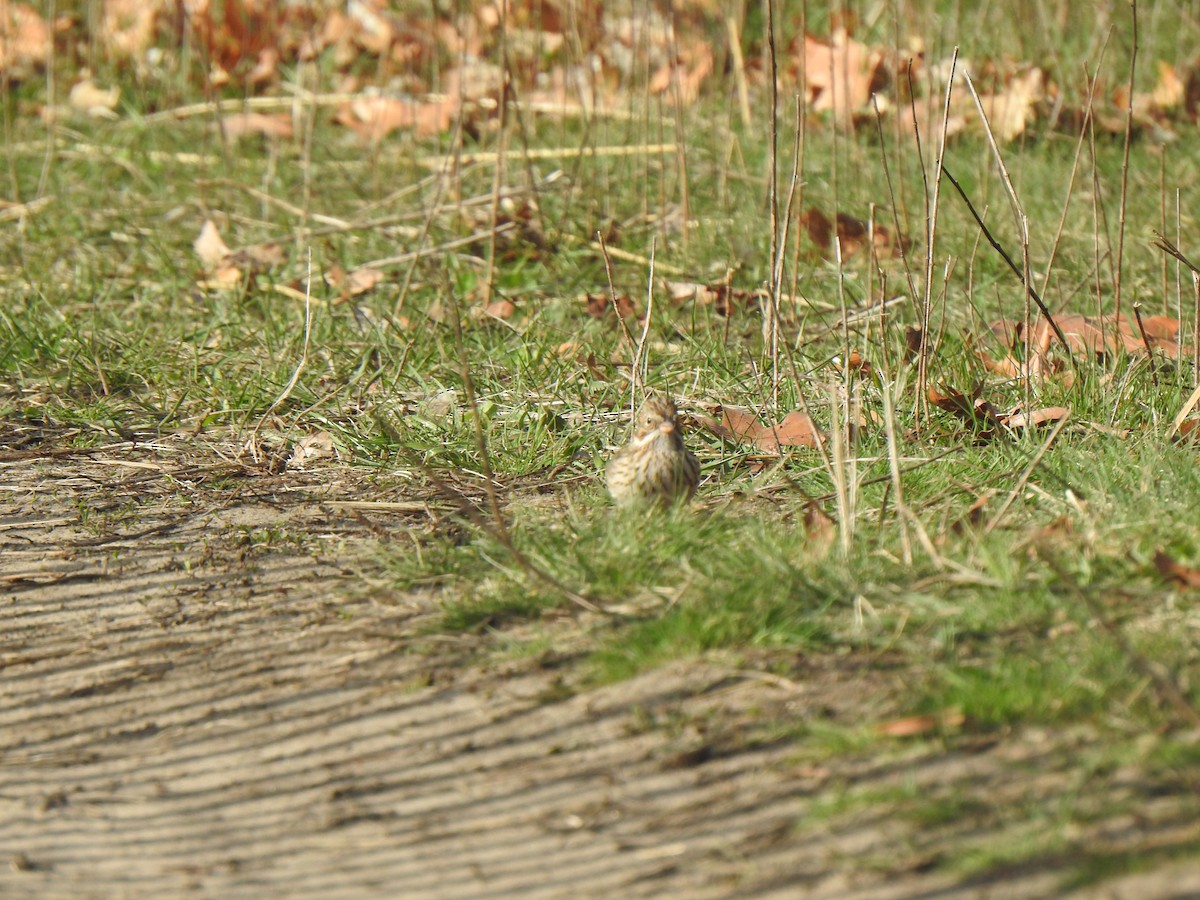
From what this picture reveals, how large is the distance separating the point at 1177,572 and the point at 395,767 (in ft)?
5.69

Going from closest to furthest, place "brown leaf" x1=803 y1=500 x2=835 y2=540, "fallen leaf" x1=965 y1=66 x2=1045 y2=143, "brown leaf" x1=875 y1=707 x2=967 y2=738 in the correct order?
"brown leaf" x1=875 y1=707 x2=967 y2=738 < "brown leaf" x1=803 y1=500 x2=835 y2=540 < "fallen leaf" x1=965 y1=66 x2=1045 y2=143

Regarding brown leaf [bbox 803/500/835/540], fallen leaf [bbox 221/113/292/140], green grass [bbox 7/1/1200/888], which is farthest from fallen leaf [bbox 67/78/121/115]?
brown leaf [bbox 803/500/835/540]

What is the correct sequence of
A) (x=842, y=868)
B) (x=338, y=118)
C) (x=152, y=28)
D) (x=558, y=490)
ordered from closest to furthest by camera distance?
1. (x=842, y=868)
2. (x=558, y=490)
3. (x=338, y=118)
4. (x=152, y=28)

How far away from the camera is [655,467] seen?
3.98 meters

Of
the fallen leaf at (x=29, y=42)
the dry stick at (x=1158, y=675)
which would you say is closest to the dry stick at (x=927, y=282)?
the dry stick at (x=1158, y=675)

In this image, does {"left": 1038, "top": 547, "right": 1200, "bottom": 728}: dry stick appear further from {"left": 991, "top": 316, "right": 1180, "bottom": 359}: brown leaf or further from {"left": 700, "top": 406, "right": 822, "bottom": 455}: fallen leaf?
{"left": 991, "top": 316, "right": 1180, "bottom": 359}: brown leaf

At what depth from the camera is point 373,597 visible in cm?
369

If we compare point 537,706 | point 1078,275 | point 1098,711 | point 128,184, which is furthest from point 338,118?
point 1098,711

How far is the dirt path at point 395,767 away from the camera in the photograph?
2.64 metres

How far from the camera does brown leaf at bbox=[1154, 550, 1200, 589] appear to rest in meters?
3.28

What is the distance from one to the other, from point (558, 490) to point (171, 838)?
1759mm

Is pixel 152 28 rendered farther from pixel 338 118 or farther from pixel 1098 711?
pixel 1098 711

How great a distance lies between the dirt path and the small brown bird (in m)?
0.65

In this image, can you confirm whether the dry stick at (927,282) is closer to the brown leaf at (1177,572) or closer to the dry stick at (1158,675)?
the brown leaf at (1177,572)
